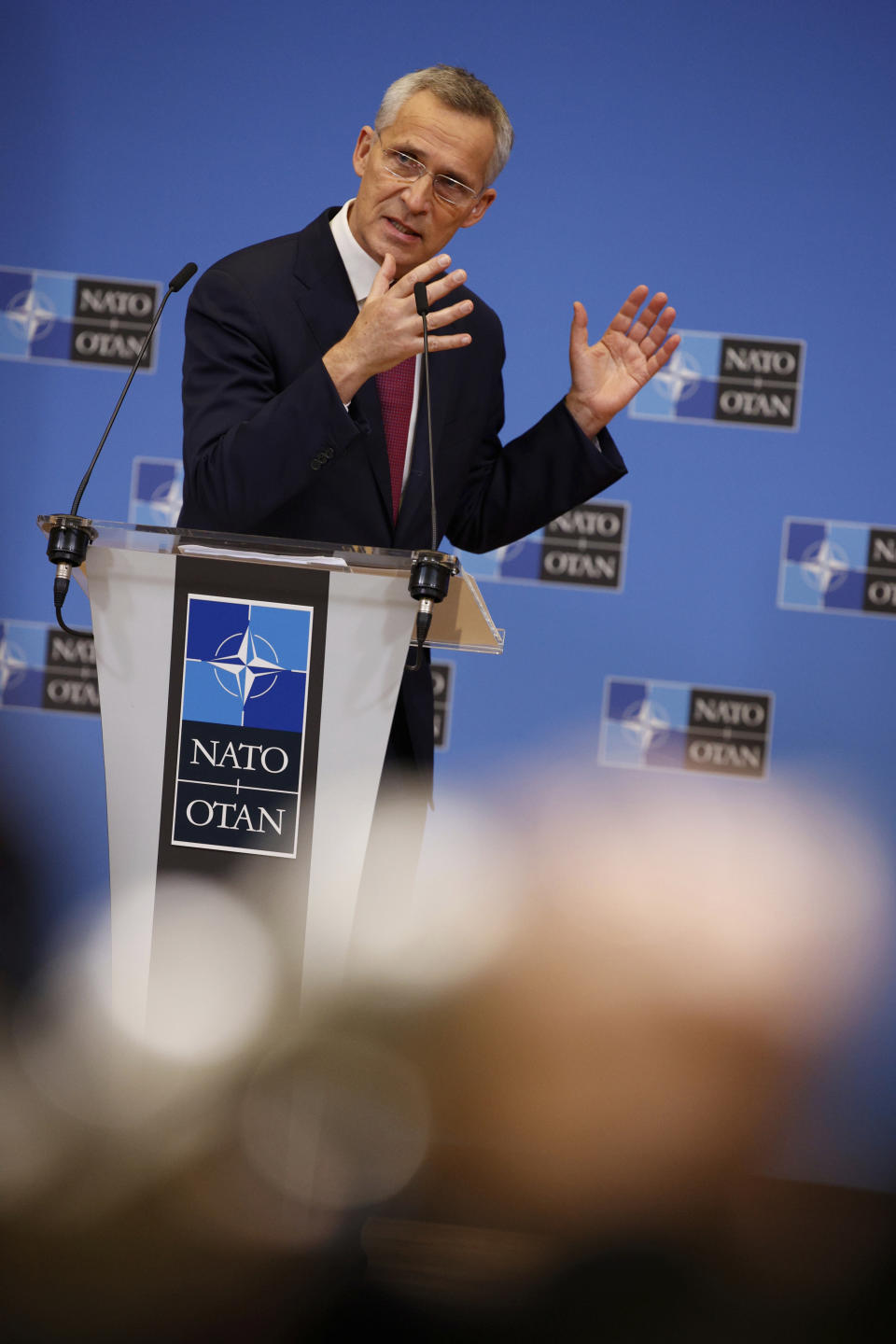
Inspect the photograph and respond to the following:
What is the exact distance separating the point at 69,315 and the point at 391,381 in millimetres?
1551

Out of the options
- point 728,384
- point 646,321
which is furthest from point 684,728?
point 646,321

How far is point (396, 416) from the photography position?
171 centimetres

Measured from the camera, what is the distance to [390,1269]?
6.23 ft

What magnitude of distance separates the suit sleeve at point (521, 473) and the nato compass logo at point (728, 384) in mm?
1107

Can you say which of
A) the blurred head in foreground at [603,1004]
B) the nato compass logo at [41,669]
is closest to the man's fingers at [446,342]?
the blurred head in foreground at [603,1004]

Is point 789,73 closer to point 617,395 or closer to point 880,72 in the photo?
point 880,72

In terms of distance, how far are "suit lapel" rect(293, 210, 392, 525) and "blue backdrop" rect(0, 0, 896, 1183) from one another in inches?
49.3

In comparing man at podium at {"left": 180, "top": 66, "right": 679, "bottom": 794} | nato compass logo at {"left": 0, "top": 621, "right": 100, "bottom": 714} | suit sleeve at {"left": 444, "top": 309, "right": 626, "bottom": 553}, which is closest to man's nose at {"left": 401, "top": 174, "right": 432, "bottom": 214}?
man at podium at {"left": 180, "top": 66, "right": 679, "bottom": 794}

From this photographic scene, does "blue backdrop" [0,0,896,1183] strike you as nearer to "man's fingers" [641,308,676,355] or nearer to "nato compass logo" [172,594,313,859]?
"man's fingers" [641,308,676,355]

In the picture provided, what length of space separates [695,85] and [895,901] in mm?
1910

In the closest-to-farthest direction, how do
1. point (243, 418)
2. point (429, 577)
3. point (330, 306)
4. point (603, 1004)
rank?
point (429, 577), point (243, 418), point (330, 306), point (603, 1004)

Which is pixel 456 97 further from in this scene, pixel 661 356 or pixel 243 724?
pixel 243 724

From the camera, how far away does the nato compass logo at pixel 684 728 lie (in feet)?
9.54

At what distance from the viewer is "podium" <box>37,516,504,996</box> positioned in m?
1.26
